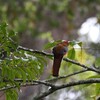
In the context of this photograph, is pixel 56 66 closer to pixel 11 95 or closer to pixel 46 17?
pixel 11 95

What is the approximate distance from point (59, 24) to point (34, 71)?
3.60 m

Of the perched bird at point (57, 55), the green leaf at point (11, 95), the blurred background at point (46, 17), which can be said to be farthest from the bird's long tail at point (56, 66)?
the blurred background at point (46, 17)

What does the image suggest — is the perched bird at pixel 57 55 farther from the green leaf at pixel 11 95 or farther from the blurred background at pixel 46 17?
the blurred background at pixel 46 17

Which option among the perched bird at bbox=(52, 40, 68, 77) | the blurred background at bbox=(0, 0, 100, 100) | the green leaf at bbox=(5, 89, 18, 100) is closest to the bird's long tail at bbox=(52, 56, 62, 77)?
the perched bird at bbox=(52, 40, 68, 77)

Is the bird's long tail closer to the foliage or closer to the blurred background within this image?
the foliage

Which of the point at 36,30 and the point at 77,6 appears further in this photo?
the point at 77,6

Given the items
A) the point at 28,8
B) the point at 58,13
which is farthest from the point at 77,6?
the point at 28,8

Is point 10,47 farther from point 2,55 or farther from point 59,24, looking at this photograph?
point 59,24

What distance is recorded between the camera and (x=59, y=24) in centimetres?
452

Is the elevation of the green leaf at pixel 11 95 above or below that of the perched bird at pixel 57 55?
below

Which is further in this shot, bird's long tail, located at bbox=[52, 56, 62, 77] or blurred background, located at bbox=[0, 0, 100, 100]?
blurred background, located at bbox=[0, 0, 100, 100]

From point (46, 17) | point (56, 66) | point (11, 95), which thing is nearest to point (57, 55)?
point (56, 66)

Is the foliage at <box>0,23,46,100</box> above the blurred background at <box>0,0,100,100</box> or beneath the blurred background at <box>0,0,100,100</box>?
beneath

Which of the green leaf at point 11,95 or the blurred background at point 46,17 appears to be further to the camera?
the blurred background at point 46,17
